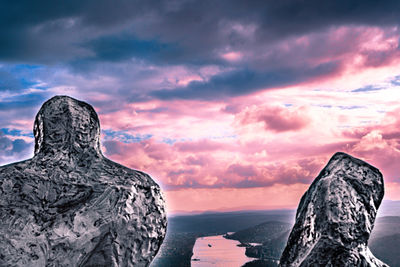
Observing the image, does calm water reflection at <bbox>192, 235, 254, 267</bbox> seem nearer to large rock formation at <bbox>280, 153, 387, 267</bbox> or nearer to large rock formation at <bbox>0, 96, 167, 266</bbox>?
large rock formation at <bbox>280, 153, 387, 267</bbox>

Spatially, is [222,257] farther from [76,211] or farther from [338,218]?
[76,211]

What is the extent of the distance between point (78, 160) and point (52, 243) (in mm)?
1392

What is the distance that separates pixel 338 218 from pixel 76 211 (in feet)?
13.0

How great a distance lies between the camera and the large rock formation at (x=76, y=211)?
6.29 m

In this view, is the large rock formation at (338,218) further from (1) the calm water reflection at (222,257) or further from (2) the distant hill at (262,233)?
(2) the distant hill at (262,233)

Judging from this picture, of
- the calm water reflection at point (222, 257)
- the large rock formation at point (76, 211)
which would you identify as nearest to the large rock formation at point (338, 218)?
the large rock formation at point (76, 211)

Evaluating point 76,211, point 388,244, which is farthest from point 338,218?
point 388,244

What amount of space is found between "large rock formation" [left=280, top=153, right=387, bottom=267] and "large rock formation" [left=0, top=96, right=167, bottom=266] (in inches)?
87.9

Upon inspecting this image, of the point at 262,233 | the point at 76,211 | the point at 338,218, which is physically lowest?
the point at 262,233

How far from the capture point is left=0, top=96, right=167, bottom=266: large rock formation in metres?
6.29

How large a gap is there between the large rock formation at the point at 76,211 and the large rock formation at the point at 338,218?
2.23 m

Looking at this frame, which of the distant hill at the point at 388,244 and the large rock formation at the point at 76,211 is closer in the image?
the large rock formation at the point at 76,211

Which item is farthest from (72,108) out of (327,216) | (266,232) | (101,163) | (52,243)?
(266,232)

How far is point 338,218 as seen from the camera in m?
6.50
